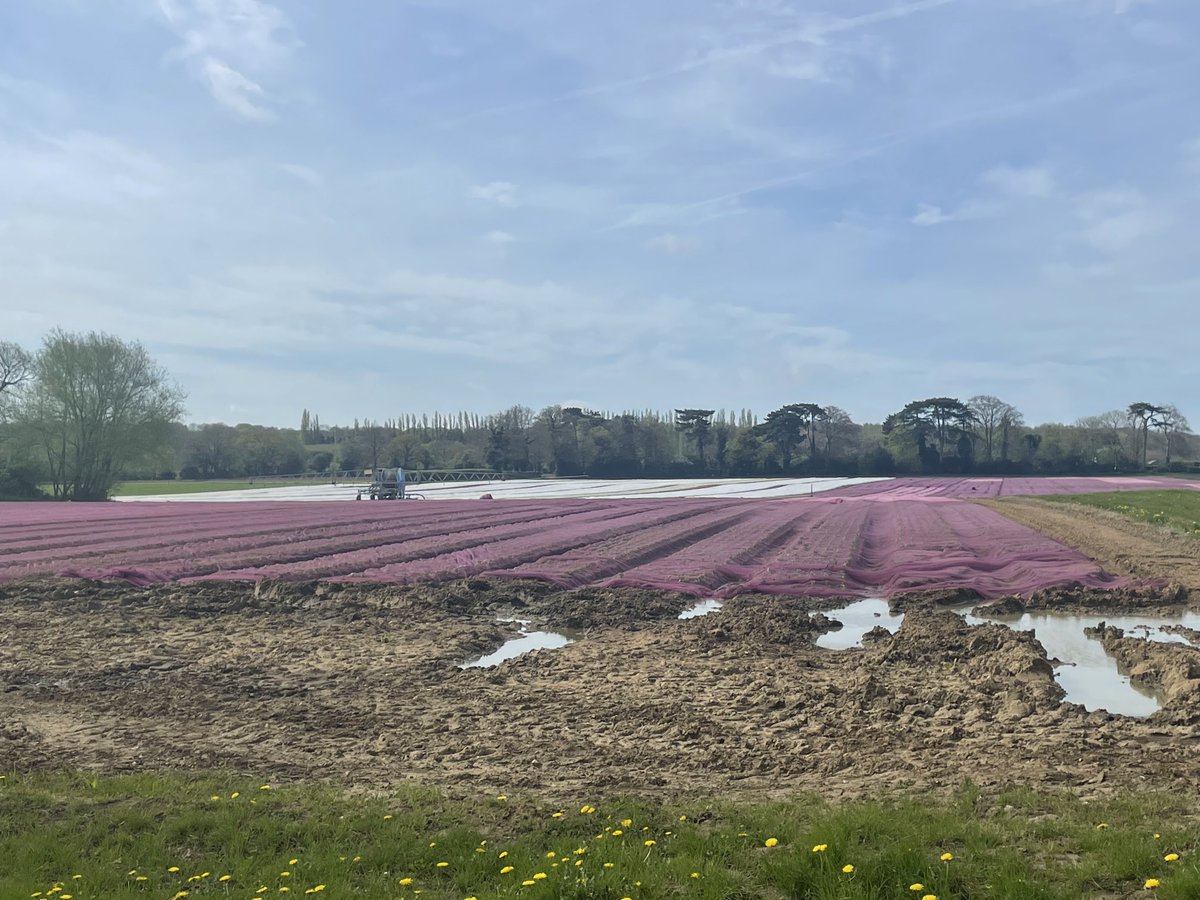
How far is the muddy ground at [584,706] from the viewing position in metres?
8.20

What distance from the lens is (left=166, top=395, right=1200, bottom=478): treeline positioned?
126 meters

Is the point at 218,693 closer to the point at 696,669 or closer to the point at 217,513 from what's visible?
the point at 696,669

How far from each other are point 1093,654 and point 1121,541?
17743mm

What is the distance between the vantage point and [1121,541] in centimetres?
2961

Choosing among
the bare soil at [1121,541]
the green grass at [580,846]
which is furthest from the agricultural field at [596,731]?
the bare soil at [1121,541]

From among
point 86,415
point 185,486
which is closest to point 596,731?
point 86,415

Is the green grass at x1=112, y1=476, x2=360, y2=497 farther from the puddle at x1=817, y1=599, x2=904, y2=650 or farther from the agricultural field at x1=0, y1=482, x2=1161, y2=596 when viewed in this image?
the puddle at x1=817, y1=599, x2=904, y2=650

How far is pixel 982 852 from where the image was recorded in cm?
569

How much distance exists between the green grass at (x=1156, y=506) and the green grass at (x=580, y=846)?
28.8 m

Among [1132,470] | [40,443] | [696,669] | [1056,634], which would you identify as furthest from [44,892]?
[1132,470]

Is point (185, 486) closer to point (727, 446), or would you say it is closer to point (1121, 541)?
point (727, 446)

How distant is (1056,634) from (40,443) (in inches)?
3277

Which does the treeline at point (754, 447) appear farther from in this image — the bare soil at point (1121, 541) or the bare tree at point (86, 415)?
the bare soil at point (1121, 541)

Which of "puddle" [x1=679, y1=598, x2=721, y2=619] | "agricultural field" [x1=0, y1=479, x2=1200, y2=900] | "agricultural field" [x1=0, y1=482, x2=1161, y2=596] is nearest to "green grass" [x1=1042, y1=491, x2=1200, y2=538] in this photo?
"agricultural field" [x1=0, y1=482, x2=1161, y2=596]
